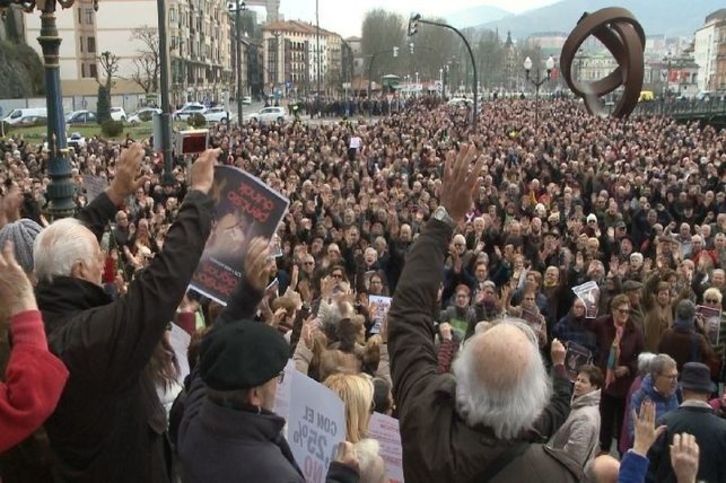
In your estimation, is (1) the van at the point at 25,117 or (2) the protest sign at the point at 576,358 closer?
(2) the protest sign at the point at 576,358

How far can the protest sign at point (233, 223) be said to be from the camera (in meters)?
3.73

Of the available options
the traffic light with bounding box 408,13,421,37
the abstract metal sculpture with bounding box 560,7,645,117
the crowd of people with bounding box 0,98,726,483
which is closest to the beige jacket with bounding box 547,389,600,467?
the crowd of people with bounding box 0,98,726,483

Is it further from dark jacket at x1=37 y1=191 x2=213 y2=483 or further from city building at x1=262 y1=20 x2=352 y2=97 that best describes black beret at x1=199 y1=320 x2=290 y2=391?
city building at x1=262 y1=20 x2=352 y2=97

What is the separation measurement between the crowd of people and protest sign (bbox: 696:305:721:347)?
0.04 ft

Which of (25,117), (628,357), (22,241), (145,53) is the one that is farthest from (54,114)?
(145,53)

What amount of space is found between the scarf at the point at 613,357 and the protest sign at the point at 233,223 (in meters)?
4.39

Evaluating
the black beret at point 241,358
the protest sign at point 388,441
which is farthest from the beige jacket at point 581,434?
the black beret at point 241,358

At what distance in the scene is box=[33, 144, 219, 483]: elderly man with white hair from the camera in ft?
8.02

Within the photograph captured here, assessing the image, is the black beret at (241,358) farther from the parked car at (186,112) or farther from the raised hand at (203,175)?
the parked car at (186,112)

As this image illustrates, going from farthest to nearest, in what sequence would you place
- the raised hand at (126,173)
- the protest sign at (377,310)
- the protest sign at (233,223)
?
1. the protest sign at (377,310)
2. the protest sign at (233,223)
3. the raised hand at (126,173)

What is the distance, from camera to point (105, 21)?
79125 millimetres

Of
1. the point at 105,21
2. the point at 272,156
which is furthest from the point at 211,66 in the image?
the point at 272,156

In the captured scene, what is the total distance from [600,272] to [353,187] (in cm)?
819

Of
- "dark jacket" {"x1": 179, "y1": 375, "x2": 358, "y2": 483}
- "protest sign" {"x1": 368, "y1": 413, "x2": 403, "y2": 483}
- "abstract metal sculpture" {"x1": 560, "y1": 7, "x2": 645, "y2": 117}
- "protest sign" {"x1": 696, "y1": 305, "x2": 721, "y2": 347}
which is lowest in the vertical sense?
"protest sign" {"x1": 696, "y1": 305, "x2": 721, "y2": 347}
